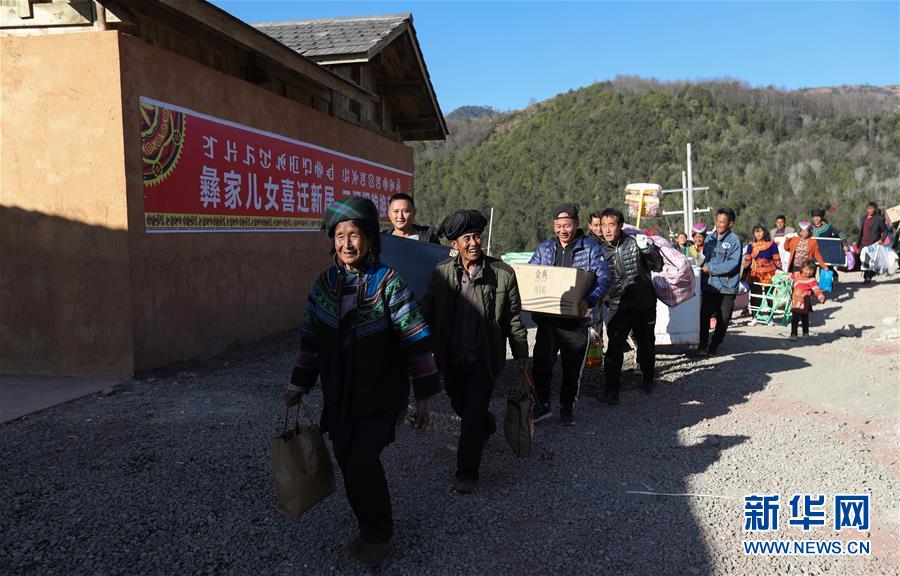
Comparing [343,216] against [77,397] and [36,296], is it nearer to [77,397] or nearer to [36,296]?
[77,397]

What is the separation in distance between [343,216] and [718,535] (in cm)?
248

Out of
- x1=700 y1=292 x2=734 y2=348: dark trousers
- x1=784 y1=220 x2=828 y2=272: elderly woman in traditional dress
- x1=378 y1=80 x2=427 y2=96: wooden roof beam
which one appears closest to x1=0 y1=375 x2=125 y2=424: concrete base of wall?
x1=700 y1=292 x2=734 y2=348: dark trousers

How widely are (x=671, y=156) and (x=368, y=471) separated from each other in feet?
219

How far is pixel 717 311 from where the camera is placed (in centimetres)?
808

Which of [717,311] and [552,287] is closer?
[552,287]

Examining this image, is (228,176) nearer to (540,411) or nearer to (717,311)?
(540,411)

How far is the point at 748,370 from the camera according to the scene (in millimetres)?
7145

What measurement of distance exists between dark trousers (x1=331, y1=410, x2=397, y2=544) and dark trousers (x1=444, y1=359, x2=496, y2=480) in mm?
880

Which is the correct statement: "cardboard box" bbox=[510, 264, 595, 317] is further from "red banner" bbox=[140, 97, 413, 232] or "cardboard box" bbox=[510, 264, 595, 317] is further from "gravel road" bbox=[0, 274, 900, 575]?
"red banner" bbox=[140, 97, 413, 232]

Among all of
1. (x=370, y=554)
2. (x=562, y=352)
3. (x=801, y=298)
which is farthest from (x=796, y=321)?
(x=370, y=554)

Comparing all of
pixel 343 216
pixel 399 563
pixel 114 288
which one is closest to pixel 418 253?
pixel 343 216

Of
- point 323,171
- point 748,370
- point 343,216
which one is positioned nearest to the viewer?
point 343,216

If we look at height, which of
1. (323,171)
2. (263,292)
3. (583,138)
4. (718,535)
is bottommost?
(718,535)

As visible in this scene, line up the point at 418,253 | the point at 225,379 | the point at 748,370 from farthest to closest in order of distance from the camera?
the point at 748,370 → the point at 225,379 → the point at 418,253
